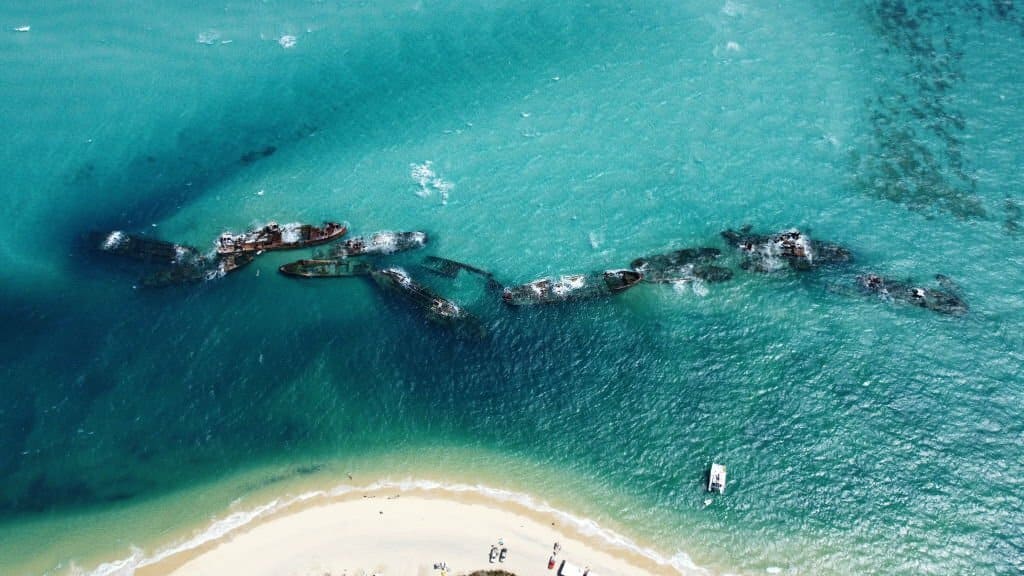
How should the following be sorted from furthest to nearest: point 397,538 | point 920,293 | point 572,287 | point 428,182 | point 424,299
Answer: point 428,182 → point 572,287 → point 424,299 → point 920,293 → point 397,538

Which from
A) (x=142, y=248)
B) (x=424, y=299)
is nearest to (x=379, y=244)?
(x=424, y=299)

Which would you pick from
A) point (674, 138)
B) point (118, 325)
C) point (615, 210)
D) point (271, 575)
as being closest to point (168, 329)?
point (118, 325)

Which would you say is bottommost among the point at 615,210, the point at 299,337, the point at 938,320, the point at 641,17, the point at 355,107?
the point at 938,320

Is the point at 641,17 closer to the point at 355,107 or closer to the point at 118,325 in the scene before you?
the point at 355,107

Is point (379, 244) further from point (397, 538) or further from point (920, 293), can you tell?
point (920, 293)

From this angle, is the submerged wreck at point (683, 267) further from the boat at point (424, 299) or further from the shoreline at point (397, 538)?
the shoreline at point (397, 538)

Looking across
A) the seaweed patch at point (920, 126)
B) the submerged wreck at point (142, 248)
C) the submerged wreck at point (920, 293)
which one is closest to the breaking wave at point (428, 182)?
the submerged wreck at point (142, 248)
